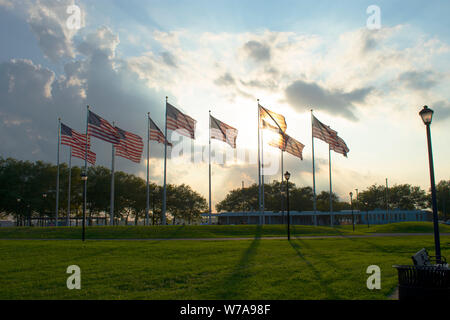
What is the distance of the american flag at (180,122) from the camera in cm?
3612

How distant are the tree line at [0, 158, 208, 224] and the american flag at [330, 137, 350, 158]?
4958 cm

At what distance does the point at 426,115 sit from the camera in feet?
38.9

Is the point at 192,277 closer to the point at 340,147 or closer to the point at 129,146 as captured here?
the point at 129,146

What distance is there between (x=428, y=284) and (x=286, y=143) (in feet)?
101

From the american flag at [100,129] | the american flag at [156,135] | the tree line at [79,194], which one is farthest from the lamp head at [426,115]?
the tree line at [79,194]

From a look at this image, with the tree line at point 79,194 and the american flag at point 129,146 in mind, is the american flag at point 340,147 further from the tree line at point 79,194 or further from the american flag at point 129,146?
the tree line at point 79,194

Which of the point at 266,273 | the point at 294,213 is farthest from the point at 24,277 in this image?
the point at 294,213

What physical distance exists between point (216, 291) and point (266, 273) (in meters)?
3.00

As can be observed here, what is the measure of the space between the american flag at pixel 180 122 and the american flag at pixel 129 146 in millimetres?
4182

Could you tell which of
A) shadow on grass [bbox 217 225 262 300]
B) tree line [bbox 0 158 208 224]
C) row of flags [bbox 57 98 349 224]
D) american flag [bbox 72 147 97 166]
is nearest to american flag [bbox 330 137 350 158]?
row of flags [bbox 57 98 349 224]

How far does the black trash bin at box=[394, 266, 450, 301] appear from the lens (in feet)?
22.8
